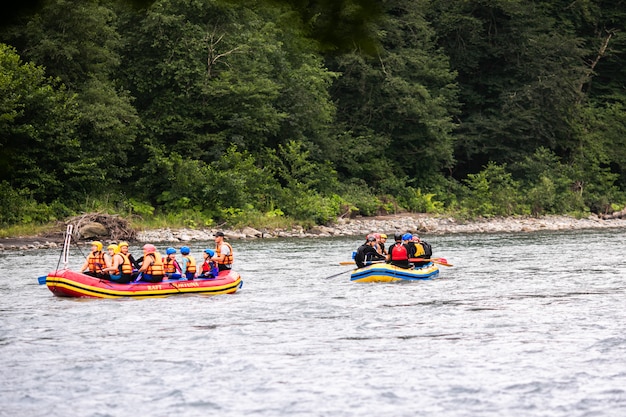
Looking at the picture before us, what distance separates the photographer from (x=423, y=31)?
47.5 metres

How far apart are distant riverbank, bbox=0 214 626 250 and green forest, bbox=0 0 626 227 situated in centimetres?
102

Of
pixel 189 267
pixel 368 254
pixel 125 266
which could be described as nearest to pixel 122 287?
pixel 125 266

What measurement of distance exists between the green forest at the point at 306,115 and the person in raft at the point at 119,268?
925cm

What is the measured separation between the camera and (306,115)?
42688mm

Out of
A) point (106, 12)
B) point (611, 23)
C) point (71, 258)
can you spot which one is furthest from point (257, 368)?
point (611, 23)

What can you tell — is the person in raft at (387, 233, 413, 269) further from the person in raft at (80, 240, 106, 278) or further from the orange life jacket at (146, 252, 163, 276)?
the person in raft at (80, 240, 106, 278)

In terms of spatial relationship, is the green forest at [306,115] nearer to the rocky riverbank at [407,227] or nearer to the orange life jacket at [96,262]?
the rocky riverbank at [407,227]

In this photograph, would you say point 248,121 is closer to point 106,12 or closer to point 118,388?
point 106,12

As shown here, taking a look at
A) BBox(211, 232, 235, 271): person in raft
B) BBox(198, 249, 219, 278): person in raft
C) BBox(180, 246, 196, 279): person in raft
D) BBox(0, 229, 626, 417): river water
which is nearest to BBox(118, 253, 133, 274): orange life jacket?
BBox(0, 229, 626, 417): river water

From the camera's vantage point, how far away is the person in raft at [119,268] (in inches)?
727

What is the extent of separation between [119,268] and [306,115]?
25014mm

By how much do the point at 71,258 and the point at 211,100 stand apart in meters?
14.8

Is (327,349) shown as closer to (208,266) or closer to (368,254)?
(208,266)

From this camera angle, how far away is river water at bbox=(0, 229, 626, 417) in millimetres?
10117
